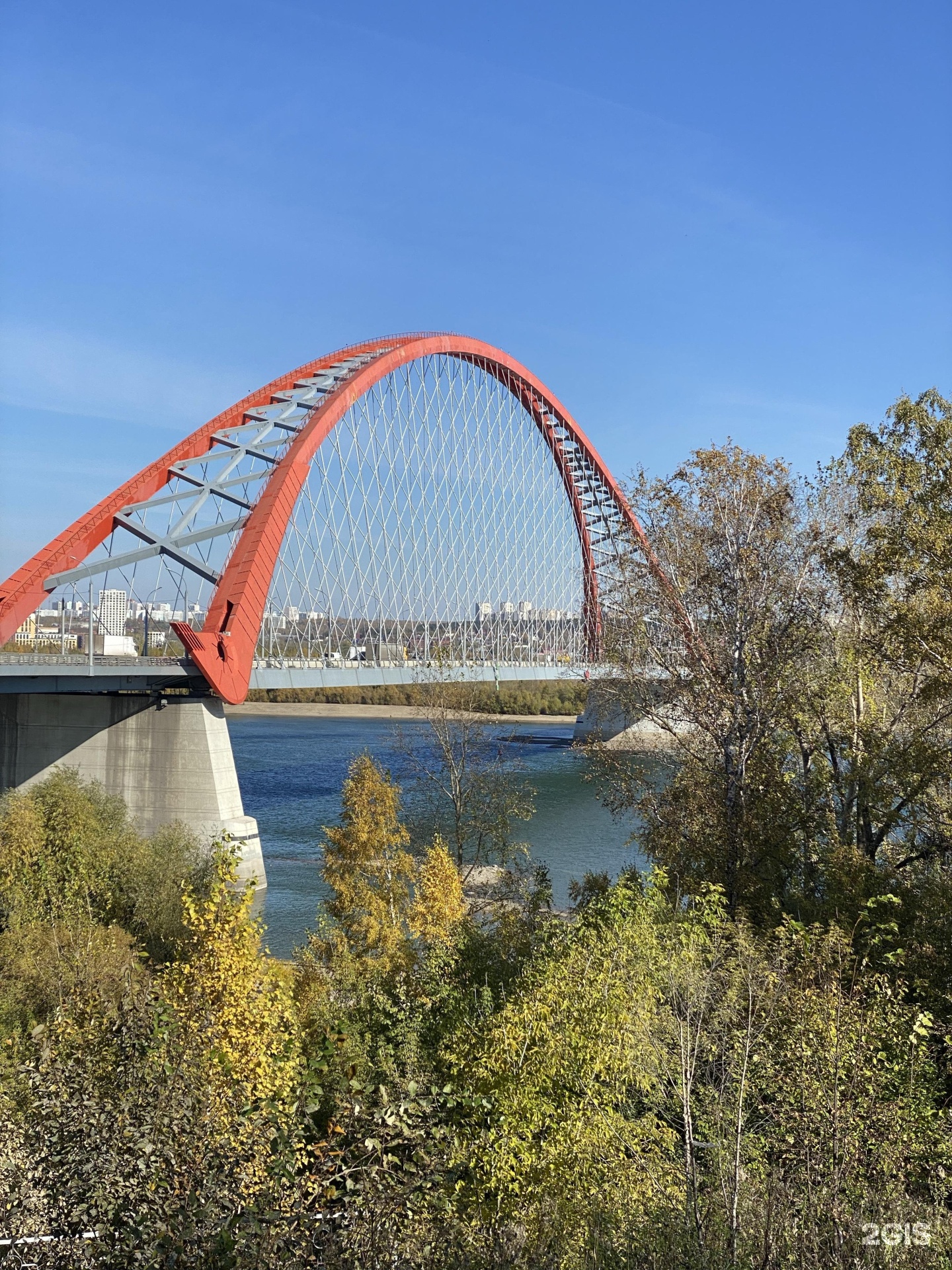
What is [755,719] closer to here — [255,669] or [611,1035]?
[611,1035]

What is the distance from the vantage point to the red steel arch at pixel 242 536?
89.1 ft

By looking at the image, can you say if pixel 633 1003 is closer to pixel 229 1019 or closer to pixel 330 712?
pixel 229 1019

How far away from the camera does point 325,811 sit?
120 ft

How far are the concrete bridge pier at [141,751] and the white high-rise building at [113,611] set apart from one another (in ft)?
6.84

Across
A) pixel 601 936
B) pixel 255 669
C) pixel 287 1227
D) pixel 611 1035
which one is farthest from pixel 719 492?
pixel 255 669

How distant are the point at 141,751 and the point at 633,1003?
22954mm

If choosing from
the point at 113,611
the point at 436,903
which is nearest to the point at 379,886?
the point at 436,903

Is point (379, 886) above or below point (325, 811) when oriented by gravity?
above

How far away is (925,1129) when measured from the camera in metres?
7.20

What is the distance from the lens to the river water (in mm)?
25469

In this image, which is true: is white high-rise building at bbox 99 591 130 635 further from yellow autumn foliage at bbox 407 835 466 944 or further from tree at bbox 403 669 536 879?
yellow autumn foliage at bbox 407 835 466 944

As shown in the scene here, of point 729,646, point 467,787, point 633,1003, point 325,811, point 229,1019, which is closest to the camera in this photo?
point 229,1019

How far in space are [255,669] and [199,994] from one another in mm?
22314

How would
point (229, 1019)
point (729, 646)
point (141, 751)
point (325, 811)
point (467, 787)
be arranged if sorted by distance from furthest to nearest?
point (325, 811) → point (141, 751) → point (467, 787) → point (729, 646) → point (229, 1019)
